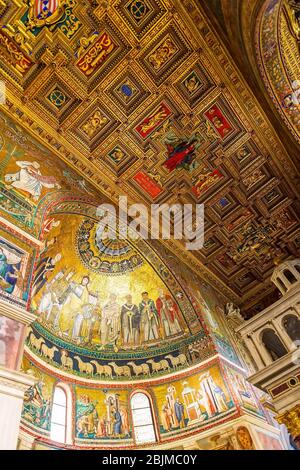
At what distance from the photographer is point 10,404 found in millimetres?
5812

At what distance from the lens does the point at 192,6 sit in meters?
9.33

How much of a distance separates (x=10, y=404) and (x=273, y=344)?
703 cm

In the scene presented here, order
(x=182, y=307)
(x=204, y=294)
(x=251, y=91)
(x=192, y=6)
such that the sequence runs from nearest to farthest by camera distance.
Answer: (x=192, y=6), (x=251, y=91), (x=182, y=307), (x=204, y=294)

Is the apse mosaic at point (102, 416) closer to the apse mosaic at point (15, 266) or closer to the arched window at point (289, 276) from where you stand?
the apse mosaic at point (15, 266)

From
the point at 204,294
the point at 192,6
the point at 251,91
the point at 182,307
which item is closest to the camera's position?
the point at 192,6

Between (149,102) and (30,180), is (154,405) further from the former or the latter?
(149,102)

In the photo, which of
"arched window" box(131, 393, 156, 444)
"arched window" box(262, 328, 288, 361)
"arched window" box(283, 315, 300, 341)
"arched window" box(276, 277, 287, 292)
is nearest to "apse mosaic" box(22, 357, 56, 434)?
"arched window" box(131, 393, 156, 444)

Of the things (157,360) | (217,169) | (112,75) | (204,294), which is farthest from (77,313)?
(112,75)

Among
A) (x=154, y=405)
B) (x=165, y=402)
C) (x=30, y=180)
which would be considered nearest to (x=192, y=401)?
(x=165, y=402)

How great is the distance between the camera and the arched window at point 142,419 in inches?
460

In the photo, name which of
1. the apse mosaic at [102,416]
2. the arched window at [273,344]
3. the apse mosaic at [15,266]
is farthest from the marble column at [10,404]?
the arched window at [273,344]

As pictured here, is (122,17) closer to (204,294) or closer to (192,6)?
(192,6)

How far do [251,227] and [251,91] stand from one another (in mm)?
5505

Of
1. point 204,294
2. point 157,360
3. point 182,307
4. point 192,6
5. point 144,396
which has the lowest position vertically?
point 144,396
